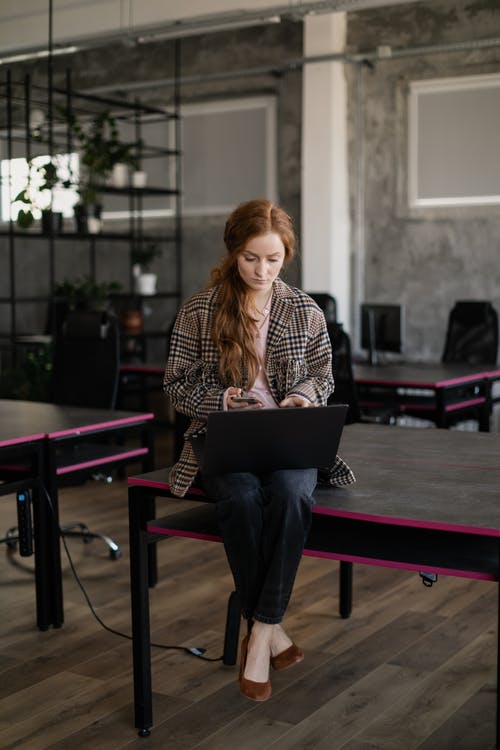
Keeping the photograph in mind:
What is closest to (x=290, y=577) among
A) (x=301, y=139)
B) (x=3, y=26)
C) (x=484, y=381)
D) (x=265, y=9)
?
(x=484, y=381)

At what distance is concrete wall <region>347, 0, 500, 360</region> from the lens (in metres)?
7.54

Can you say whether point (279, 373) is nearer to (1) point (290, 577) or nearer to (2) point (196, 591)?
(1) point (290, 577)

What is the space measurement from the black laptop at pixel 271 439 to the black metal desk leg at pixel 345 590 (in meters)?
1.22

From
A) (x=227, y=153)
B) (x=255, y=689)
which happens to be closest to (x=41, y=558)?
(x=255, y=689)

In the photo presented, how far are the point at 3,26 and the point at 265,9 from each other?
2.61 meters

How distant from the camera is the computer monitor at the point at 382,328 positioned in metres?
6.18

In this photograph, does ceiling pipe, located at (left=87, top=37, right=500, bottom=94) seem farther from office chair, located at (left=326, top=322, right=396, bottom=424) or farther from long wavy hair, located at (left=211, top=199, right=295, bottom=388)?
long wavy hair, located at (left=211, top=199, right=295, bottom=388)

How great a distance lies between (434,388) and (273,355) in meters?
2.46

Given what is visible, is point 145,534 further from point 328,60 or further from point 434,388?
point 328,60

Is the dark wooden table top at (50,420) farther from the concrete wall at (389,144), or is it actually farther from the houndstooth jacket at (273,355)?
the concrete wall at (389,144)

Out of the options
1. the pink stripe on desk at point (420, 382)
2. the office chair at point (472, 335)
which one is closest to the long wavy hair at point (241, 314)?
the pink stripe on desk at point (420, 382)

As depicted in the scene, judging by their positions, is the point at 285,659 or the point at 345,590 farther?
the point at 345,590

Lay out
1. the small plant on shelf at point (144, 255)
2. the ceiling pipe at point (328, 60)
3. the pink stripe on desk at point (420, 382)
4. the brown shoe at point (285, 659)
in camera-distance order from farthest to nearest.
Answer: the small plant on shelf at point (144, 255) < the ceiling pipe at point (328, 60) < the pink stripe on desk at point (420, 382) < the brown shoe at point (285, 659)

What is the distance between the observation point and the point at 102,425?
372cm
